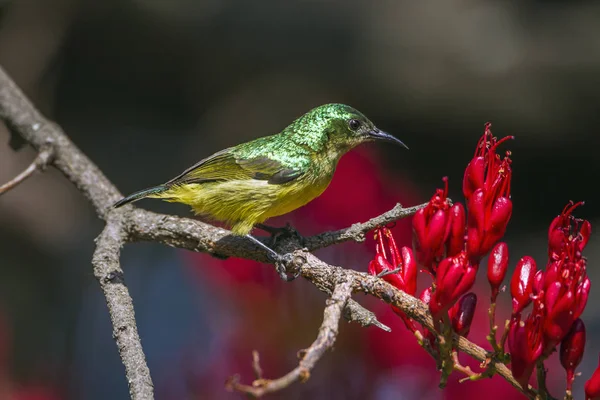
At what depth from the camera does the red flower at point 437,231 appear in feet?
6.28

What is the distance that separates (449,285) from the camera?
181cm

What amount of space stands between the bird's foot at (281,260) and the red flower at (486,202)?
0.52 meters

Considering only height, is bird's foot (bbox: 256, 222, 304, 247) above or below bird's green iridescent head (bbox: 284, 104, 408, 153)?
below

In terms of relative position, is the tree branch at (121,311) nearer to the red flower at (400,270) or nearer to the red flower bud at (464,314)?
the red flower at (400,270)

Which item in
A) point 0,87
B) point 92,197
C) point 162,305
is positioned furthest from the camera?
point 162,305

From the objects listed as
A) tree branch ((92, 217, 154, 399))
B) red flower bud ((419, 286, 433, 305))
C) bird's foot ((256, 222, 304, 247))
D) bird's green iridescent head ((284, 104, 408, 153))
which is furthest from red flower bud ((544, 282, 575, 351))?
bird's green iridescent head ((284, 104, 408, 153))

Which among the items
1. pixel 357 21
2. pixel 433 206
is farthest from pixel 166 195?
pixel 357 21

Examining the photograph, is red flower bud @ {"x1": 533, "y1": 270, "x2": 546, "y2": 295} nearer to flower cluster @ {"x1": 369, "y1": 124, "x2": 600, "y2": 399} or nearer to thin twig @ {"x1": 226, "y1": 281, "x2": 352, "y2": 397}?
flower cluster @ {"x1": 369, "y1": 124, "x2": 600, "y2": 399}

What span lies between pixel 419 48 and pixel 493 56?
0.47 m

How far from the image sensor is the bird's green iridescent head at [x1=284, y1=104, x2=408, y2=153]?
114 inches

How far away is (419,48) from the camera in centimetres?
466

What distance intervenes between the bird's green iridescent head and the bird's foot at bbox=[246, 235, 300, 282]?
0.64 m

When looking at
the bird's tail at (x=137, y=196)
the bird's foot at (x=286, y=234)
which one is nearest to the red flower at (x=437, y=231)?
the bird's foot at (x=286, y=234)

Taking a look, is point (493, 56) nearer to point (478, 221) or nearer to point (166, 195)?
point (166, 195)
